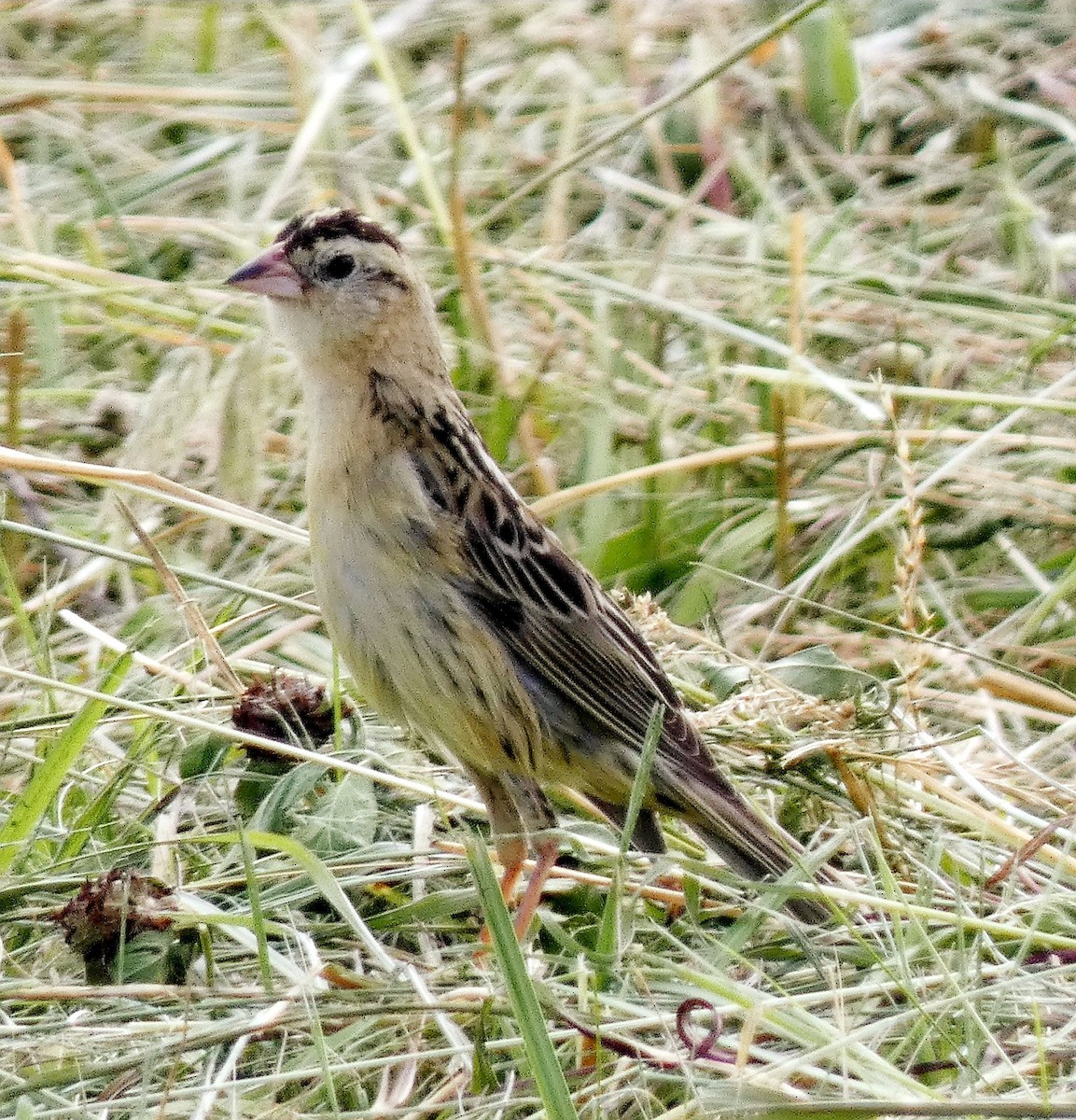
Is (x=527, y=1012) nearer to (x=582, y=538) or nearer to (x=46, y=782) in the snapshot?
(x=46, y=782)

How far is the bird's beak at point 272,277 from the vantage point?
148 inches

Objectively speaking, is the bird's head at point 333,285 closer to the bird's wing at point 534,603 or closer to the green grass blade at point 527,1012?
the bird's wing at point 534,603

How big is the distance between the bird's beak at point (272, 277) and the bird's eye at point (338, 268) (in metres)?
0.06

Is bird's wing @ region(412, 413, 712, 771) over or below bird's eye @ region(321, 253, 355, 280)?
below

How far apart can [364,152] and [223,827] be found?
10.1 ft

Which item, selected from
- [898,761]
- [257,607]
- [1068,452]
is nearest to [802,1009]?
[898,761]

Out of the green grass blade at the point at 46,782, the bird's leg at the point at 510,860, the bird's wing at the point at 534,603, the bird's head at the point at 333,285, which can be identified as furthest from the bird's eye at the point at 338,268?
the bird's leg at the point at 510,860

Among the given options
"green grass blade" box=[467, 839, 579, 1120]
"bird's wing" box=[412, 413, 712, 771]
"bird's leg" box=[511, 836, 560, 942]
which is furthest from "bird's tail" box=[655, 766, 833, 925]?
"green grass blade" box=[467, 839, 579, 1120]

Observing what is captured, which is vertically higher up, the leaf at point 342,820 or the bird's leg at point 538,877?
the leaf at point 342,820

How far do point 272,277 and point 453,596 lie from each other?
0.73 m

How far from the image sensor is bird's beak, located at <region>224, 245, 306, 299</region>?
3.75m

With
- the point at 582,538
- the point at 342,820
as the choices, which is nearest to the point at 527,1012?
the point at 342,820

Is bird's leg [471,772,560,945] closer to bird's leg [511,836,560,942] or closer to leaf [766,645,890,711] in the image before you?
bird's leg [511,836,560,942]

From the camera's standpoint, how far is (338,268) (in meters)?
3.77
